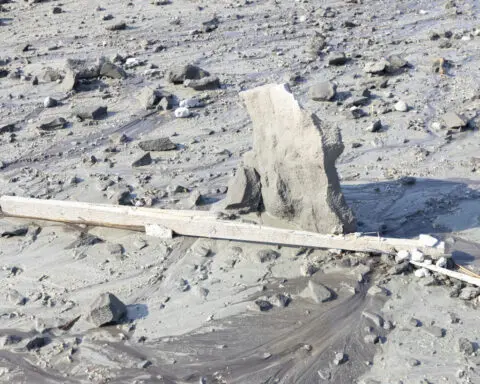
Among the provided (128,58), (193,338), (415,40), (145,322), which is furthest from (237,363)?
(415,40)

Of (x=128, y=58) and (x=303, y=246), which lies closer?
(x=303, y=246)

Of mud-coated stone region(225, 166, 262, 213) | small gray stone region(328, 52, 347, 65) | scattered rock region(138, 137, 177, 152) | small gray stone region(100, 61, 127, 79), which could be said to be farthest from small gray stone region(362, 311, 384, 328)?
small gray stone region(100, 61, 127, 79)

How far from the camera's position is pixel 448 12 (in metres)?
11.4

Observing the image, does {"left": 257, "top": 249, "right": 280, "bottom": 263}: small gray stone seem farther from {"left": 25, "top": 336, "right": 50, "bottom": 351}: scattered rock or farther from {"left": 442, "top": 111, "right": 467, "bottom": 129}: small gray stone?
{"left": 442, "top": 111, "right": 467, "bottom": 129}: small gray stone

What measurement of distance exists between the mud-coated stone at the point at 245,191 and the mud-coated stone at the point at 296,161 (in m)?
0.08

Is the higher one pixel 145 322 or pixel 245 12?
pixel 245 12

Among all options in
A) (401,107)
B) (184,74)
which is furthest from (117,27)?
(401,107)

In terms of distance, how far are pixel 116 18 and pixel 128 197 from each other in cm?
698

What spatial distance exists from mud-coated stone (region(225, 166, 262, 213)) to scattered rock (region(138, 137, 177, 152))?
1.96m

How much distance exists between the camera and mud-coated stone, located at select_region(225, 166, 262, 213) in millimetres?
5566

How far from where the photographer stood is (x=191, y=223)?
5.52m

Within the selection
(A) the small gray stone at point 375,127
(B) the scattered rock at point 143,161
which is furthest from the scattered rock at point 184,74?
(A) the small gray stone at point 375,127

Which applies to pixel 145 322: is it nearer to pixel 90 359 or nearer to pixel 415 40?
pixel 90 359

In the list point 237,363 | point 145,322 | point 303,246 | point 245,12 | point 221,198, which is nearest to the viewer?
point 237,363
